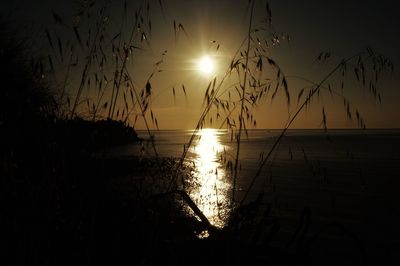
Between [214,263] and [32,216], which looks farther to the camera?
[214,263]

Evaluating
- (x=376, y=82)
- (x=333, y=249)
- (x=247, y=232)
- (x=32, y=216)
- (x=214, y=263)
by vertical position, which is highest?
(x=376, y=82)

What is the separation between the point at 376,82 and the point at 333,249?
412cm

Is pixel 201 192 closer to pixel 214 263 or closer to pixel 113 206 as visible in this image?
pixel 113 206

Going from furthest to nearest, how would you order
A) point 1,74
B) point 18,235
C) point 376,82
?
point 1,74 → point 376,82 → point 18,235

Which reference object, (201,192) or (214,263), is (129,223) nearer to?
(214,263)

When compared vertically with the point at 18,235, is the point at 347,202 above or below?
below

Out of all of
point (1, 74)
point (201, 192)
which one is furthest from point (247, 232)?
point (201, 192)

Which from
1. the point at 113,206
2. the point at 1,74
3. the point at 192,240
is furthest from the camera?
the point at 1,74

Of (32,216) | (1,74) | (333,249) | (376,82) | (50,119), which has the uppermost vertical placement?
(1,74)

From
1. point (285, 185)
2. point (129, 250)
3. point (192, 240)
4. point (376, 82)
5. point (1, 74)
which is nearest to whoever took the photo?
point (129, 250)

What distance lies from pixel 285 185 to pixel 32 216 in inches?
476

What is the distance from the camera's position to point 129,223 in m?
3.05

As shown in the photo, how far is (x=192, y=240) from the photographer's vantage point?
288 cm

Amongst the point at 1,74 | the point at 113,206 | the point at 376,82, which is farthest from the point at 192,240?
the point at 1,74
